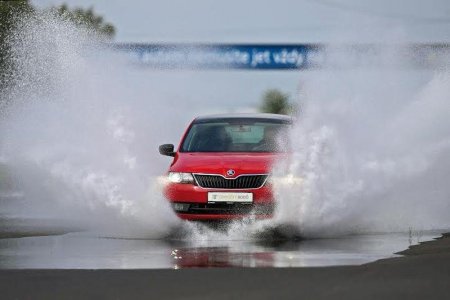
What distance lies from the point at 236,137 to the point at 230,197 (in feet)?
6.85

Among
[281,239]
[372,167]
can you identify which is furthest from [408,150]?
[281,239]

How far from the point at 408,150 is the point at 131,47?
59.0 metres

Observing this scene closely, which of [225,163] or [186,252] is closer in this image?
[186,252]

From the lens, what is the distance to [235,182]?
17547mm

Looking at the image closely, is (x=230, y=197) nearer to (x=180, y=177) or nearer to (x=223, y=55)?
(x=180, y=177)

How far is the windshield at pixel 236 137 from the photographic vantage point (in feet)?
61.7

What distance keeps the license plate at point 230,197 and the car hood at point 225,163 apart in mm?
276

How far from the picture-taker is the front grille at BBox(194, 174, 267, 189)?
17500 millimetres

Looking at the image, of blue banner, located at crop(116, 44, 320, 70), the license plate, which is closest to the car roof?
the license plate

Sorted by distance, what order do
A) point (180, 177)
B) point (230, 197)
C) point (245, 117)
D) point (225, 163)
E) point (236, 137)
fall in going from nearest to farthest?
point (230, 197), point (225, 163), point (180, 177), point (236, 137), point (245, 117)

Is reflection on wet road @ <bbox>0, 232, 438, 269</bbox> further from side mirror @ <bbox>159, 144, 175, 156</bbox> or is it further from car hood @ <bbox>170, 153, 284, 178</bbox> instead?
side mirror @ <bbox>159, 144, 175, 156</bbox>

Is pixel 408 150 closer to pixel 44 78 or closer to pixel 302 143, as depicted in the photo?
pixel 302 143

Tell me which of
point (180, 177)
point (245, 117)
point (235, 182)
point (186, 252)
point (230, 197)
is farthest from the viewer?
point (245, 117)

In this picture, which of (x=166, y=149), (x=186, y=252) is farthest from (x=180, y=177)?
(x=186, y=252)
